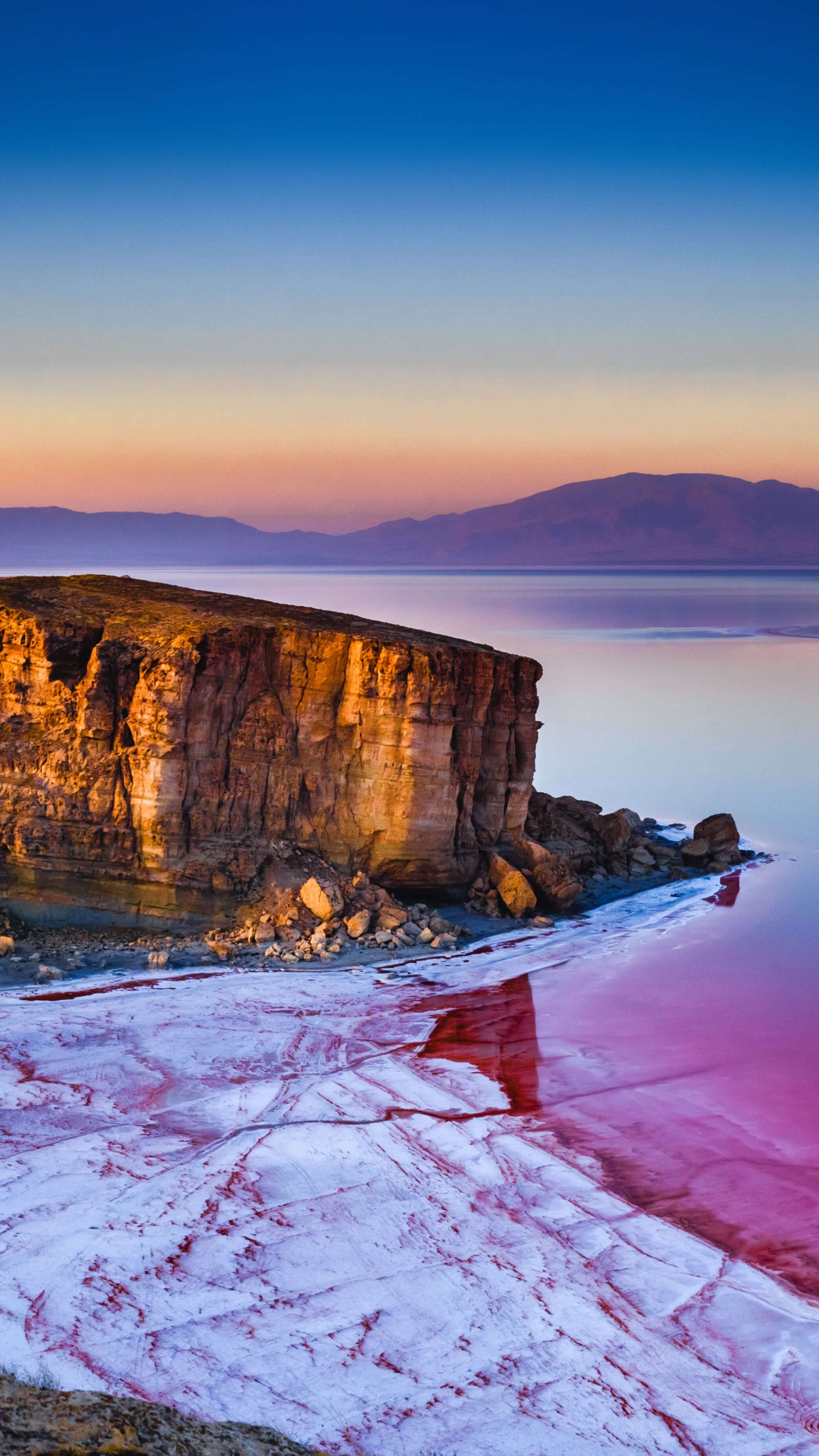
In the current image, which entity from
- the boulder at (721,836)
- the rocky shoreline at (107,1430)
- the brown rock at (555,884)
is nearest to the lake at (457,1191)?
the brown rock at (555,884)

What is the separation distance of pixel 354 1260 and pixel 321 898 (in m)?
10.4

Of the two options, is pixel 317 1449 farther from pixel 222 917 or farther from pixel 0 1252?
pixel 222 917

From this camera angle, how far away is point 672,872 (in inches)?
1113

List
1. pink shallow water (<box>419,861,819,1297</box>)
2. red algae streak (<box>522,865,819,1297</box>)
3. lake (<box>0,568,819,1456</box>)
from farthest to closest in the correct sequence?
pink shallow water (<box>419,861,819,1297</box>)
red algae streak (<box>522,865,819,1297</box>)
lake (<box>0,568,819,1456</box>)

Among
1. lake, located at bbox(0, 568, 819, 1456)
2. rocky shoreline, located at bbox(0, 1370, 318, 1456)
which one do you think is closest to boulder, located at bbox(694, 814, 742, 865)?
lake, located at bbox(0, 568, 819, 1456)

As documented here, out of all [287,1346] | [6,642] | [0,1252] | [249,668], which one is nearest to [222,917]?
[249,668]

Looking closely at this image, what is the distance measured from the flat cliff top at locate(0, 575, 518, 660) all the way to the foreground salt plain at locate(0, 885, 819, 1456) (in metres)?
7.54

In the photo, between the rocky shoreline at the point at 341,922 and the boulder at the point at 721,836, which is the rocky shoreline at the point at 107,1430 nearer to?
the rocky shoreline at the point at 341,922

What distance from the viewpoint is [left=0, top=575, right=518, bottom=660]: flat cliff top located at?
75.7ft

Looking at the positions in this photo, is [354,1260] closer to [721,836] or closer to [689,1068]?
[689,1068]

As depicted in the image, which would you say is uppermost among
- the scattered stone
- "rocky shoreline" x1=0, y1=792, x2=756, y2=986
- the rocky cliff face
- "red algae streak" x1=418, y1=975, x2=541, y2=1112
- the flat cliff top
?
the flat cliff top

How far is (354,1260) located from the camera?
1262cm


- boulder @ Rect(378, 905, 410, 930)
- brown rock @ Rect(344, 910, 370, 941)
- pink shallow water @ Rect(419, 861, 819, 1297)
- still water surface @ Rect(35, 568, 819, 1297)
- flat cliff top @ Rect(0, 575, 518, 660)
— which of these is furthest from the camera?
flat cliff top @ Rect(0, 575, 518, 660)

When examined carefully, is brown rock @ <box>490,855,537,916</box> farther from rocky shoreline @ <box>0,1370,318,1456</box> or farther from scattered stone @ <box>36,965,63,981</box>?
rocky shoreline @ <box>0,1370,318,1456</box>
